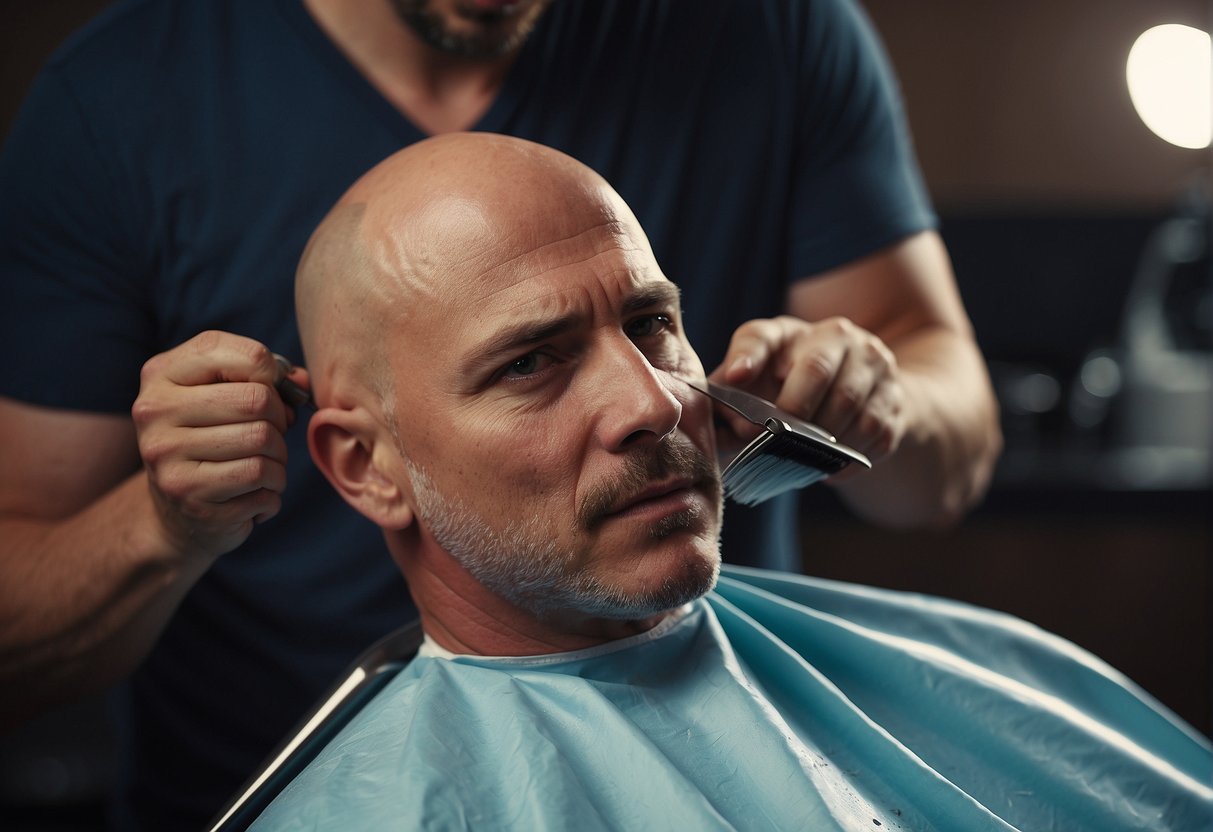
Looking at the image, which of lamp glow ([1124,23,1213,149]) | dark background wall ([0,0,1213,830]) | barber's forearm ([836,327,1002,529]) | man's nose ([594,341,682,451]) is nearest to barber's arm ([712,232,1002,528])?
barber's forearm ([836,327,1002,529])

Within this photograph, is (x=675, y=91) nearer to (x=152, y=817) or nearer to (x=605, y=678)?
(x=605, y=678)

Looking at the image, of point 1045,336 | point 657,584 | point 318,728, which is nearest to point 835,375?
point 657,584

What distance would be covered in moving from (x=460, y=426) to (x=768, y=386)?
1.30 feet

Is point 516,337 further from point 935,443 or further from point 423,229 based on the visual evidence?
point 935,443

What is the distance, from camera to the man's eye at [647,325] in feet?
4.41

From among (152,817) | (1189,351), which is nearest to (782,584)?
(152,817)

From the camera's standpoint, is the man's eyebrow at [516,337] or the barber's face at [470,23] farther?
the barber's face at [470,23]

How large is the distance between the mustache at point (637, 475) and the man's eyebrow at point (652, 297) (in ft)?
0.51

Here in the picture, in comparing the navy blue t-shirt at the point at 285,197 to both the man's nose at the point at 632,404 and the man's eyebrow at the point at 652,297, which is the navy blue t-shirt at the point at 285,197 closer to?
the man's eyebrow at the point at 652,297

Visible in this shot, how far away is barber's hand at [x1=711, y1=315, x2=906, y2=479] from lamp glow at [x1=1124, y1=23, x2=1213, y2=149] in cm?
254

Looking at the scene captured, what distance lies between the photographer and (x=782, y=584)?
168 centimetres

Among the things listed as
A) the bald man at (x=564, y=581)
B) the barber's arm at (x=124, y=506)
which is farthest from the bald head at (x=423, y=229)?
the barber's arm at (x=124, y=506)

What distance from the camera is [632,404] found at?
123 cm

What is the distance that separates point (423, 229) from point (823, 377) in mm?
483
